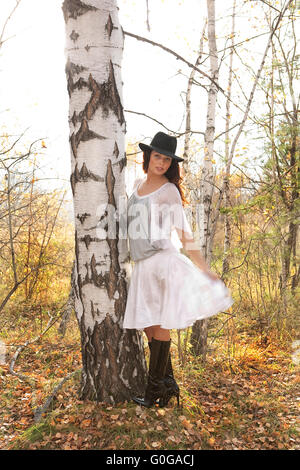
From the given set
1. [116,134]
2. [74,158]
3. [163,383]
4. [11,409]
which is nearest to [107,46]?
[116,134]

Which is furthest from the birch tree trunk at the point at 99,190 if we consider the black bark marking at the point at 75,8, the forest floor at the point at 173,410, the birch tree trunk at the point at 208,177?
the birch tree trunk at the point at 208,177

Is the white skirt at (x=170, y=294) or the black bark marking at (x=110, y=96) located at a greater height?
the black bark marking at (x=110, y=96)

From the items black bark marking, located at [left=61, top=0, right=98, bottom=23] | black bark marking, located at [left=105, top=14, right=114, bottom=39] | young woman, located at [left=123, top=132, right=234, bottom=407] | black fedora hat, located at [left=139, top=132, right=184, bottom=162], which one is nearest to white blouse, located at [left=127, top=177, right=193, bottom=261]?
young woman, located at [left=123, top=132, right=234, bottom=407]

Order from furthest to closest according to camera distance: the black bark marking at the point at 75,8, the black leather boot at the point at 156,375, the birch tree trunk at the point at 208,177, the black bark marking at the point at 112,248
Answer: the birch tree trunk at the point at 208,177, the black leather boot at the point at 156,375, the black bark marking at the point at 112,248, the black bark marking at the point at 75,8

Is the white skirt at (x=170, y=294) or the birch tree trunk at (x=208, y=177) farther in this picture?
the birch tree trunk at (x=208, y=177)

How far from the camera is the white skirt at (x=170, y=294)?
2494 millimetres

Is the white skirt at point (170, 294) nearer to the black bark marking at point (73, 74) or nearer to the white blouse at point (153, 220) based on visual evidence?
the white blouse at point (153, 220)

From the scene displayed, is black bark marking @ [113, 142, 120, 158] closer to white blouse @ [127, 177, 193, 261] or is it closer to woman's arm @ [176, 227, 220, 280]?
white blouse @ [127, 177, 193, 261]

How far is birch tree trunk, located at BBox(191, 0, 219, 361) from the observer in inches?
158

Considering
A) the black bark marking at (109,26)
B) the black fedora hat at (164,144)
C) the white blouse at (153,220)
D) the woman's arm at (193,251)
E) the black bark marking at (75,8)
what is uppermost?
the black bark marking at (75,8)

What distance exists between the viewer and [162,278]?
2.58 m

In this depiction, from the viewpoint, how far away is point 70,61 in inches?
95.3

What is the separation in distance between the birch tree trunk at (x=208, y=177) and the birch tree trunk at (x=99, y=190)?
1616 millimetres

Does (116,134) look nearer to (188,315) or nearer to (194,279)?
(194,279)
